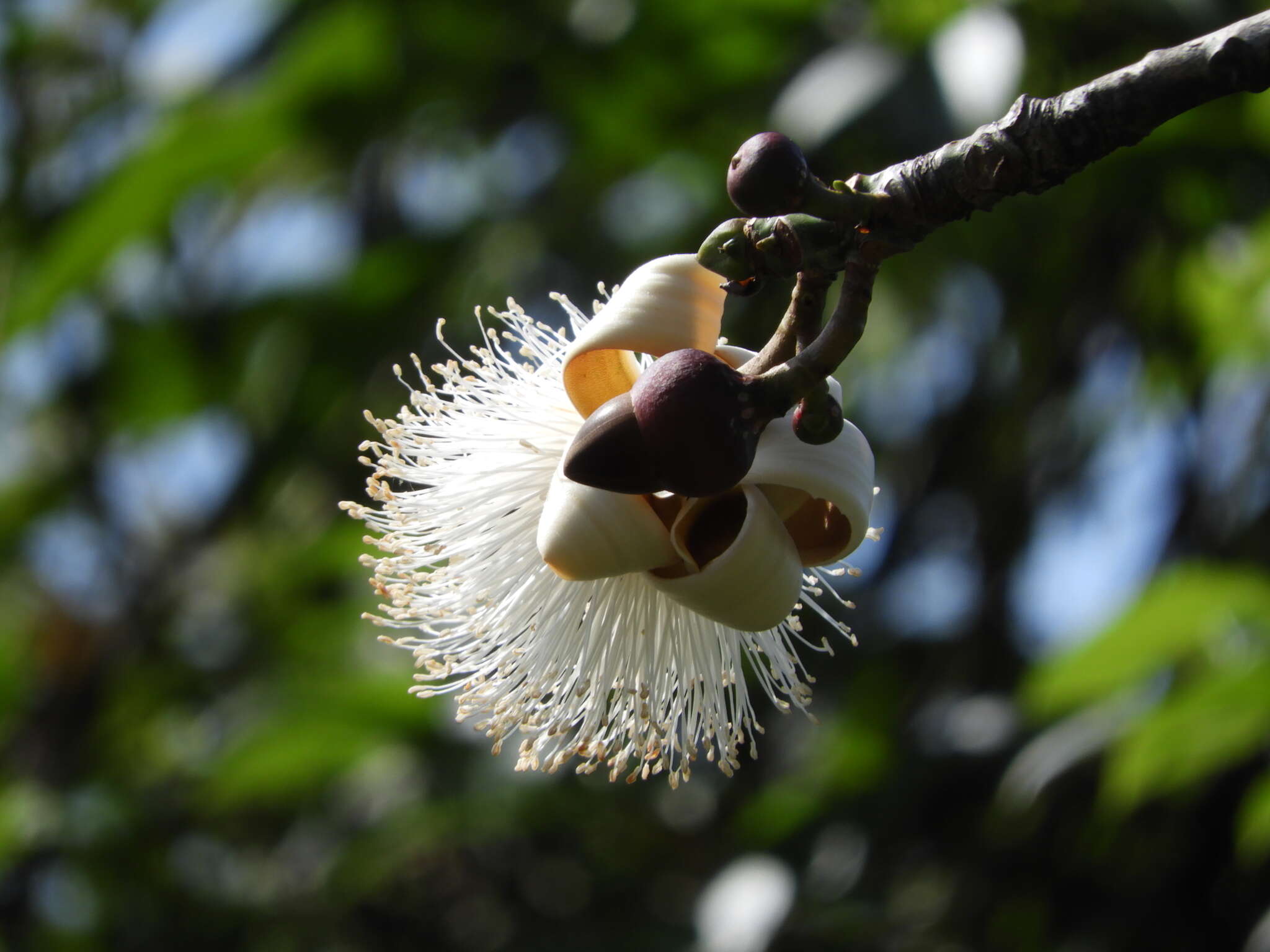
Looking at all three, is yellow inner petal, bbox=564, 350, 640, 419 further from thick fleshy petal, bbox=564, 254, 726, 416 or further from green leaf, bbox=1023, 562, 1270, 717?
green leaf, bbox=1023, 562, 1270, 717

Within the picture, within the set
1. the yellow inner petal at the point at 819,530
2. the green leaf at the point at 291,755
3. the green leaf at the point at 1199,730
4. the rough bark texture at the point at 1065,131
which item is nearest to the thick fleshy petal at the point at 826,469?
the yellow inner petal at the point at 819,530

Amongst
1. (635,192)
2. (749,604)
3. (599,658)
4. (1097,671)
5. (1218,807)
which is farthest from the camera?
(635,192)

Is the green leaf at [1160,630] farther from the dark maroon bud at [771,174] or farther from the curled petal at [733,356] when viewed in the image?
the dark maroon bud at [771,174]

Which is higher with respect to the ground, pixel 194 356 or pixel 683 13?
pixel 194 356

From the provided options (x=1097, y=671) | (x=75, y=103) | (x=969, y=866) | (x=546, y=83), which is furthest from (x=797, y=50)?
(x=75, y=103)

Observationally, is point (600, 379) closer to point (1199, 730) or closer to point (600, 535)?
point (600, 535)

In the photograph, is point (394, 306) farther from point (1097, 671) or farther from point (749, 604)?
point (749, 604)

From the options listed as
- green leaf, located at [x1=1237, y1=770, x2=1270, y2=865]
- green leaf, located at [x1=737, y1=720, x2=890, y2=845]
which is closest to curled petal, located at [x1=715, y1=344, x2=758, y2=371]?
green leaf, located at [x1=1237, y1=770, x2=1270, y2=865]
